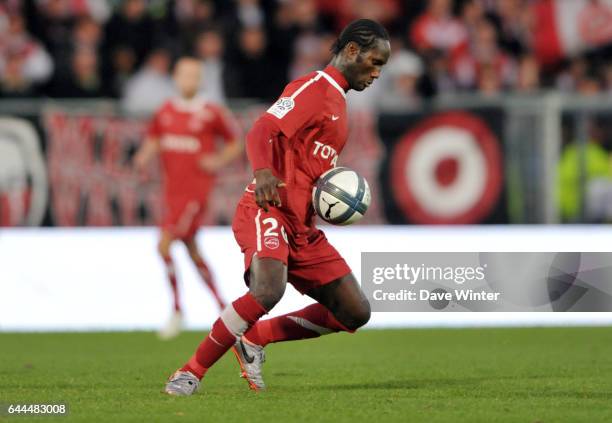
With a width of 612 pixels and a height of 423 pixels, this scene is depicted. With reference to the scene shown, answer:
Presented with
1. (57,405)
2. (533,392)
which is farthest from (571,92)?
(57,405)

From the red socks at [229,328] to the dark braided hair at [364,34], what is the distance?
5.30 ft

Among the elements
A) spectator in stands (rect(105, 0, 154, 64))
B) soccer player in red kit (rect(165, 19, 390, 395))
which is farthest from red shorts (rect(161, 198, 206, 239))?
soccer player in red kit (rect(165, 19, 390, 395))

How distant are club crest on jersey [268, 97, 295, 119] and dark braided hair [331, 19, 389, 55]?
21.9 inches

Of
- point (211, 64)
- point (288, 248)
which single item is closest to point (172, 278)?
point (211, 64)

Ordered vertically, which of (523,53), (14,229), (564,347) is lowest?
(564,347)

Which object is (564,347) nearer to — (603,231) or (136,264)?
(603,231)

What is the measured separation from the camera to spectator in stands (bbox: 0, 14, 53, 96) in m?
15.8

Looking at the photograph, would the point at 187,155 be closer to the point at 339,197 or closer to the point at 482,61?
the point at 482,61

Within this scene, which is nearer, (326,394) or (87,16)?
(326,394)

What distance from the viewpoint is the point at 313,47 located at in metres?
17.0

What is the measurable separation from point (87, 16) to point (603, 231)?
6826 mm

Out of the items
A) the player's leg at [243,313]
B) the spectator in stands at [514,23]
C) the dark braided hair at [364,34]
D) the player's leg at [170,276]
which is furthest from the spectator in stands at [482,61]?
the player's leg at [243,313]

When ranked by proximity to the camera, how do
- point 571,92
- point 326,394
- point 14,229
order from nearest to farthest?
point 326,394 → point 14,229 → point 571,92

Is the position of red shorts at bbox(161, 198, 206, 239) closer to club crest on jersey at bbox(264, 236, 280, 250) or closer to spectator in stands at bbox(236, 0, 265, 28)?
spectator in stands at bbox(236, 0, 265, 28)
